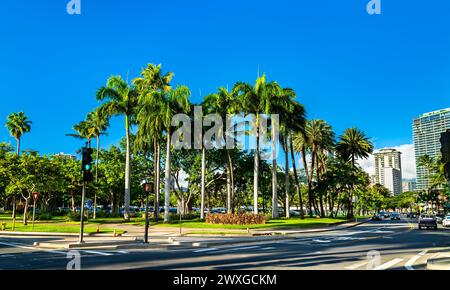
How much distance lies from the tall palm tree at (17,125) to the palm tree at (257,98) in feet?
112

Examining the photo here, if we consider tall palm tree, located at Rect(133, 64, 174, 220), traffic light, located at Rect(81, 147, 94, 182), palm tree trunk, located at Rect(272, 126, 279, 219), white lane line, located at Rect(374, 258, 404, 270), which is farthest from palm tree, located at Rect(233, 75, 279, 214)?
white lane line, located at Rect(374, 258, 404, 270)

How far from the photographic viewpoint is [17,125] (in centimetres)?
5659

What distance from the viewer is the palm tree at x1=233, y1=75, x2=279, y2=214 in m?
43.0

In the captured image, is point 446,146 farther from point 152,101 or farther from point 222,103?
point 222,103

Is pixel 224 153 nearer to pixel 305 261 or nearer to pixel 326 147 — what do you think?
pixel 326 147

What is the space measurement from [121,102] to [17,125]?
24062mm

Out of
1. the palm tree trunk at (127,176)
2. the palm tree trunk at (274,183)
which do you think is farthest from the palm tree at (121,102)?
the palm tree trunk at (274,183)

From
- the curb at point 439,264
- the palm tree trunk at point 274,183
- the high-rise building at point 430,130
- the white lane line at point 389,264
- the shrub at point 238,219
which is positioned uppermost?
the high-rise building at point 430,130

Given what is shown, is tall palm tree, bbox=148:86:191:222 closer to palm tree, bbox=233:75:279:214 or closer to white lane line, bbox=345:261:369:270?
palm tree, bbox=233:75:279:214

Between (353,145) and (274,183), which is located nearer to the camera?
(274,183)

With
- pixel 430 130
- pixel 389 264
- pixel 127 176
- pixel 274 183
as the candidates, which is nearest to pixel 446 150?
pixel 389 264

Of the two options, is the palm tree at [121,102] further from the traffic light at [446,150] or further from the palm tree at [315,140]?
the traffic light at [446,150]

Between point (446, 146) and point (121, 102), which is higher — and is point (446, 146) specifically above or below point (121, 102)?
below

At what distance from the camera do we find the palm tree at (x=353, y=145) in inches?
2813
